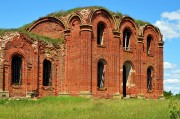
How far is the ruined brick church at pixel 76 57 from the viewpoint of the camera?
26922 millimetres

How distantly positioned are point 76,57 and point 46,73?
2.51 metres

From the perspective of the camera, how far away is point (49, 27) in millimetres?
31031

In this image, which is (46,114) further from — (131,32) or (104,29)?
(131,32)

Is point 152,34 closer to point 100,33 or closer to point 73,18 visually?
point 100,33

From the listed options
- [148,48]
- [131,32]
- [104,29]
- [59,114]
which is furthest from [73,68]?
[59,114]

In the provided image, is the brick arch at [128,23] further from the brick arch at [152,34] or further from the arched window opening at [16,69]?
the arched window opening at [16,69]

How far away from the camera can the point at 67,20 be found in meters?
29.3

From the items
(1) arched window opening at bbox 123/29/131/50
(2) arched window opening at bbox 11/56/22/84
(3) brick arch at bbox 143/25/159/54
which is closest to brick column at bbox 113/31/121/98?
(1) arched window opening at bbox 123/29/131/50

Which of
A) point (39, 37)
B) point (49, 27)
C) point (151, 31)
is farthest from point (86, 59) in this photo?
point (151, 31)

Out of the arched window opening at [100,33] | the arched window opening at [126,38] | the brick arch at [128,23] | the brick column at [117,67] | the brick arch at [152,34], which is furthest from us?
the brick arch at [152,34]

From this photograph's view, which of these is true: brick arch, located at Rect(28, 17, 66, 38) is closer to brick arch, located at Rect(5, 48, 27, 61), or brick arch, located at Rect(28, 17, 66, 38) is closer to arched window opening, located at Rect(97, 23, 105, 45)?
arched window opening, located at Rect(97, 23, 105, 45)

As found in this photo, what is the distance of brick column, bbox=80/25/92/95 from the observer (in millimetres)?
27922

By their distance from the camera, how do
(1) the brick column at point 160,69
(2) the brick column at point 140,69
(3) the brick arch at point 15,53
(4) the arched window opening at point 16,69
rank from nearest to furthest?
(3) the brick arch at point 15,53, (4) the arched window opening at point 16,69, (2) the brick column at point 140,69, (1) the brick column at point 160,69

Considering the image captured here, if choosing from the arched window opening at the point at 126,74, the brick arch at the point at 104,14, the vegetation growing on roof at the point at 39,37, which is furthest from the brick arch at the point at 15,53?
the arched window opening at the point at 126,74
